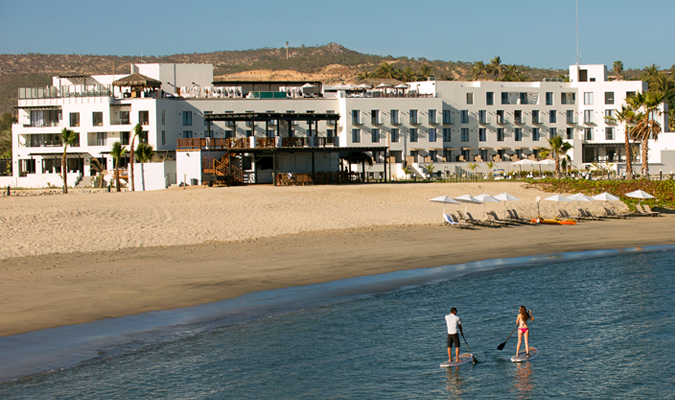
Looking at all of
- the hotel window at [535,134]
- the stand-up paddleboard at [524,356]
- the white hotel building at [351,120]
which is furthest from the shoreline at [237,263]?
the hotel window at [535,134]

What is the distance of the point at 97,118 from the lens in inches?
2980

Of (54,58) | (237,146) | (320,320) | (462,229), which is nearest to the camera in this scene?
(320,320)

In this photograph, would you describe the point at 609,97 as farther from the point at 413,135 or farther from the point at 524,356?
the point at 524,356

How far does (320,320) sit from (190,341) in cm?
405

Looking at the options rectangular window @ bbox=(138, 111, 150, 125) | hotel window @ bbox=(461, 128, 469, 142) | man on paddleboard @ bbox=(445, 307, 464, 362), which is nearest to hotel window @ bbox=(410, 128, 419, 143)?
hotel window @ bbox=(461, 128, 469, 142)

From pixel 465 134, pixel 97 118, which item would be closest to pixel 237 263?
pixel 97 118

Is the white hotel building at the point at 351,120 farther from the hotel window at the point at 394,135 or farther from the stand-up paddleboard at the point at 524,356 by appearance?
the stand-up paddleboard at the point at 524,356

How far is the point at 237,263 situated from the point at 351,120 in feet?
177

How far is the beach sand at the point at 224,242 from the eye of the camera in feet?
66.2

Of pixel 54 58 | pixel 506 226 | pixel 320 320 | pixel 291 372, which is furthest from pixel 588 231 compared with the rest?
pixel 54 58

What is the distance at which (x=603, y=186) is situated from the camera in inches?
2127

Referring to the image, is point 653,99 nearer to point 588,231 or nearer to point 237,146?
point 588,231

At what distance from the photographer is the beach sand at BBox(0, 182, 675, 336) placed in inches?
794

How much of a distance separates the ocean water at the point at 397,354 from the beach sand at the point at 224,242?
3.17m
